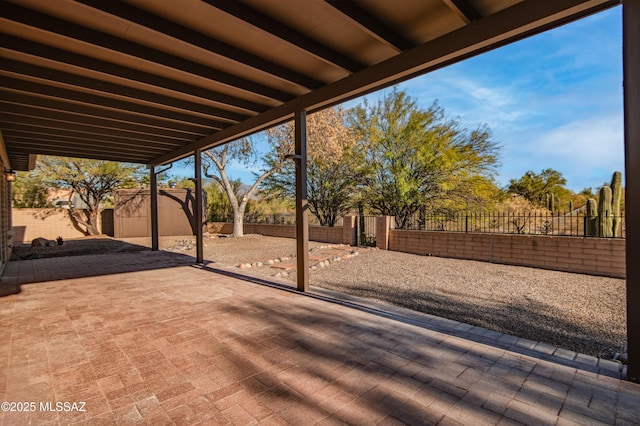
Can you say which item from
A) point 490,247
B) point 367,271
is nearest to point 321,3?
point 367,271

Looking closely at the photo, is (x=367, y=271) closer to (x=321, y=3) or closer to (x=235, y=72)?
(x=235, y=72)

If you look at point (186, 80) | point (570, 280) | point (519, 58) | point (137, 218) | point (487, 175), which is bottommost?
point (570, 280)

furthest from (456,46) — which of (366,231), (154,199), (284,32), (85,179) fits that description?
(85,179)

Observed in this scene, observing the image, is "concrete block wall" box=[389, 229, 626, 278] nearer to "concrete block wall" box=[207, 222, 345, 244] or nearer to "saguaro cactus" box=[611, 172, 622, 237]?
"saguaro cactus" box=[611, 172, 622, 237]

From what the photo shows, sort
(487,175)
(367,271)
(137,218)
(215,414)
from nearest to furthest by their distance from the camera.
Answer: (215,414), (367,271), (487,175), (137,218)

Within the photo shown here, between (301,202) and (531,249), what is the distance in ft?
17.7

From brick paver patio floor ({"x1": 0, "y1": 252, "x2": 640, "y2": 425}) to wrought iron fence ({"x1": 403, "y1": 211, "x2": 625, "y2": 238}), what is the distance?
523 cm

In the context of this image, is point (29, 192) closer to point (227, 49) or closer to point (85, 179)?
point (85, 179)

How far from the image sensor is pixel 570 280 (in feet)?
17.5

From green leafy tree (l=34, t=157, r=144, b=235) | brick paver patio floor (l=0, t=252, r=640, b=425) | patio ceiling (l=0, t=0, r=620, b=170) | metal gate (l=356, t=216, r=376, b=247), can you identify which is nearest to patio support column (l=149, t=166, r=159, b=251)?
patio ceiling (l=0, t=0, r=620, b=170)

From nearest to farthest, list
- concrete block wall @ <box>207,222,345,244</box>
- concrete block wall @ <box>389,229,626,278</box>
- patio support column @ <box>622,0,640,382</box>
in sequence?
patio support column @ <box>622,0,640,382</box> < concrete block wall @ <box>389,229,626,278</box> < concrete block wall @ <box>207,222,345,244</box>

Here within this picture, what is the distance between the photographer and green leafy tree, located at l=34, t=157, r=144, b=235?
14414mm

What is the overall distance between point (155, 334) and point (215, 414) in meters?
1.50

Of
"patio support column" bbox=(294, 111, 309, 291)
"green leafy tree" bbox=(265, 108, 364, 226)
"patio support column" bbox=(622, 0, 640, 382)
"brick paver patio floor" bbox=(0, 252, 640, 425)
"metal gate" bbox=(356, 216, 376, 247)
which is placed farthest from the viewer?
"green leafy tree" bbox=(265, 108, 364, 226)
